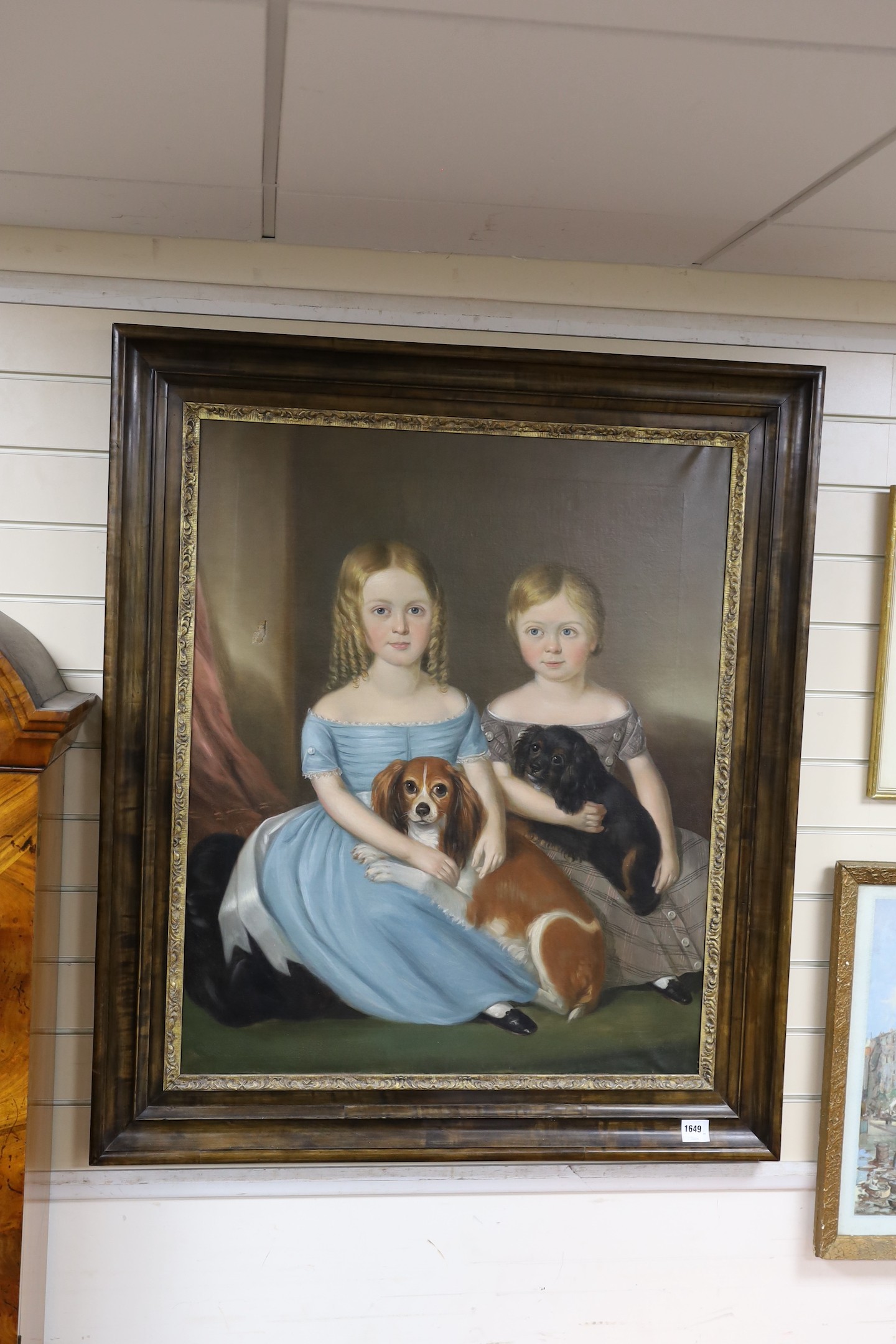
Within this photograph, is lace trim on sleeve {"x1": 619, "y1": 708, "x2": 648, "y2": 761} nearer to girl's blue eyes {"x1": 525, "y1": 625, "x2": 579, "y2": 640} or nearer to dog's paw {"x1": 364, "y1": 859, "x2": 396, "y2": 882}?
girl's blue eyes {"x1": 525, "y1": 625, "x2": 579, "y2": 640}

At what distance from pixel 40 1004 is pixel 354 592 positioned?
882 mm

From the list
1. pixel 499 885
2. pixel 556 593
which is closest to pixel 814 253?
pixel 556 593

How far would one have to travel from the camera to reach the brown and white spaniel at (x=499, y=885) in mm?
1809

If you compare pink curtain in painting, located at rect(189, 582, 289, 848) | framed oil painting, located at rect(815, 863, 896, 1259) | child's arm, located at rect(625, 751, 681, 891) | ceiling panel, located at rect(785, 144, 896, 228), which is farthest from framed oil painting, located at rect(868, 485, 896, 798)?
pink curtain in painting, located at rect(189, 582, 289, 848)

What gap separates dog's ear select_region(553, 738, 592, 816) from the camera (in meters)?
1.84

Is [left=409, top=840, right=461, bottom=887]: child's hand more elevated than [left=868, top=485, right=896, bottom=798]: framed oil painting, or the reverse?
[left=868, top=485, right=896, bottom=798]: framed oil painting

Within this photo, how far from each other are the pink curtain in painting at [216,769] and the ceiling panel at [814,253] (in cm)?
117

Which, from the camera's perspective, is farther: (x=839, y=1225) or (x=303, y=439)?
(x=839, y=1225)

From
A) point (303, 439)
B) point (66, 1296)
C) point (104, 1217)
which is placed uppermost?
point (303, 439)

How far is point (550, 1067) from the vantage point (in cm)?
184

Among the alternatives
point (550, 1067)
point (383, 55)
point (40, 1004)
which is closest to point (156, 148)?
point (383, 55)

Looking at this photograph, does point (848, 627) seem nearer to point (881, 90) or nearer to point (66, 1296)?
point (881, 90)

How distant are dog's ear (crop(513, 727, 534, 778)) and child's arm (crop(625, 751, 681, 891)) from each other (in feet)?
0.65

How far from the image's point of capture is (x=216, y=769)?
70.0 inches
